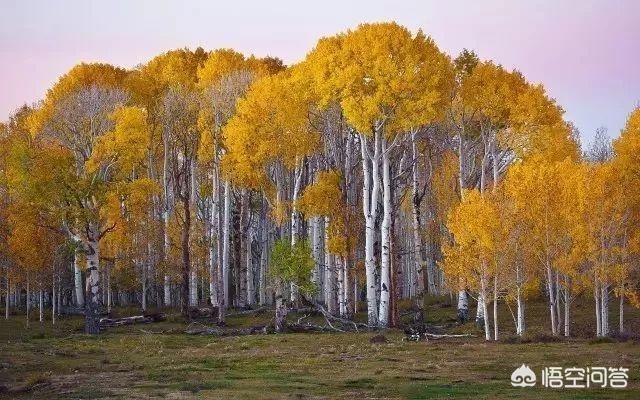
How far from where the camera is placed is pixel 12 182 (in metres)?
46.6

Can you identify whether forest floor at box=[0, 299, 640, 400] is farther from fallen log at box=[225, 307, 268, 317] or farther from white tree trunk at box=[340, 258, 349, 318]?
fallen log at box=[225, 307, 268, 317]

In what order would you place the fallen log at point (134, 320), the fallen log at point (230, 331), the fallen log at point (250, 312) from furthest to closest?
1. the fallen log at point (250, 312)
2. the fallen log at point (134, 320)
3. the fallen log at point (230, 331)

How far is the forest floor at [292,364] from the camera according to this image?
22688 millimetres

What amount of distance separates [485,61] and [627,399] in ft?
124

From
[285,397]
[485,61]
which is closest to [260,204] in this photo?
[485,61]

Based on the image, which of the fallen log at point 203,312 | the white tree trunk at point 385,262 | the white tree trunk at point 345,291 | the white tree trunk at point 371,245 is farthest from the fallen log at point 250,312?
the white tree trunk at point 385,262

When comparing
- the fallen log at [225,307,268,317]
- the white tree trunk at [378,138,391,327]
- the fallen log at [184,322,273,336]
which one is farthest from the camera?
the fallen log at [225,307,268,317]

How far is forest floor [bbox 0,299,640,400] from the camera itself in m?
22.7

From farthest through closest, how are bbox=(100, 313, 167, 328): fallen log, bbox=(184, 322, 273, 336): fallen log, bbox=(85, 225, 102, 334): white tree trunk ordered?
bbox=(100, 313, 167, 328): fallen log, bbox=(85, 225, 102, 334): white tree trunk, bbox=(184, 322, 273, 336): fallen log

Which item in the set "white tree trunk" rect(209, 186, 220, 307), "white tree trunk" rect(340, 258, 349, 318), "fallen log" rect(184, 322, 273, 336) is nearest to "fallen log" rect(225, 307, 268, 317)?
"white tree trunk" rect(209, 186, 220, 307)

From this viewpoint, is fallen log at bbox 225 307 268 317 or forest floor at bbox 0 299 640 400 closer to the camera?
forest floor at bbox 0 299 640 400

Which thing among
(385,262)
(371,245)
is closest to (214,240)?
(371,245)

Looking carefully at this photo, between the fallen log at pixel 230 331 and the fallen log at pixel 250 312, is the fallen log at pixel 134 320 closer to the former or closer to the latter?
the fallen log at pixel 250 312

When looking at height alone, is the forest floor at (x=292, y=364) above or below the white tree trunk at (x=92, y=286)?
below
